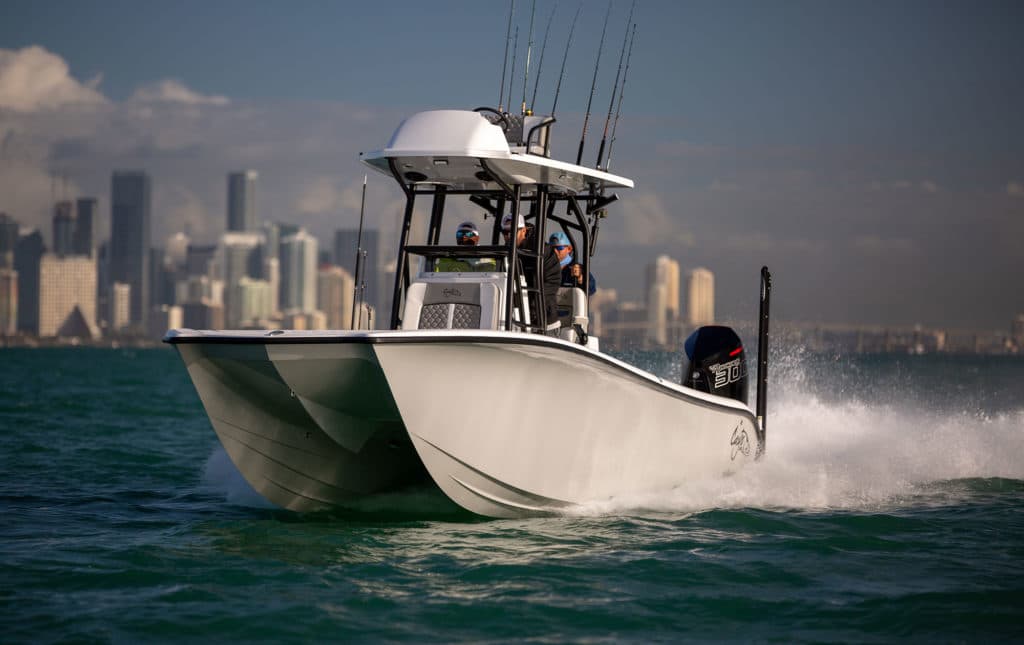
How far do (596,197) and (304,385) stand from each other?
346cm

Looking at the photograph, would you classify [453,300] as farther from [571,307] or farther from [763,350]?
[763,350]

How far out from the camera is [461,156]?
30.9 feet

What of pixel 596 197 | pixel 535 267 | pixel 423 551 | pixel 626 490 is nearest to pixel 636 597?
pixel 423 551

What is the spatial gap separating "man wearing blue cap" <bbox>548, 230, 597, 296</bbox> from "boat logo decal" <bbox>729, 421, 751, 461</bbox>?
229cm

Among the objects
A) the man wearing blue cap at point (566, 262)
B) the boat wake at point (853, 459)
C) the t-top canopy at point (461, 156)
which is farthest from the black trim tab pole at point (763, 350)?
the t-top canopy at point (461, 156)

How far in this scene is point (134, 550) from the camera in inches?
351

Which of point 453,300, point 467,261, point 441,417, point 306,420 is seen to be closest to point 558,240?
point 467,261

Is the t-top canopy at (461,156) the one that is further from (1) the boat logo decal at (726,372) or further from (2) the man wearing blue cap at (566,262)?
(1) the boat logo decal at (726,372)

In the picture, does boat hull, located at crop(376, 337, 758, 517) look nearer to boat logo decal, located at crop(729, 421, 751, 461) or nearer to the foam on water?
boat logo decal, located at crop(729, 421, 751, 461)

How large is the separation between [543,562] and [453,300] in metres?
2.49

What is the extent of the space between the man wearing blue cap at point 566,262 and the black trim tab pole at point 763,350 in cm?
252

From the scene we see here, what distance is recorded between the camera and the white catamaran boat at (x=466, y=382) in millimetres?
8797

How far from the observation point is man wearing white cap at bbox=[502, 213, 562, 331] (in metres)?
10.2

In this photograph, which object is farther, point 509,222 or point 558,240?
point 558,240
